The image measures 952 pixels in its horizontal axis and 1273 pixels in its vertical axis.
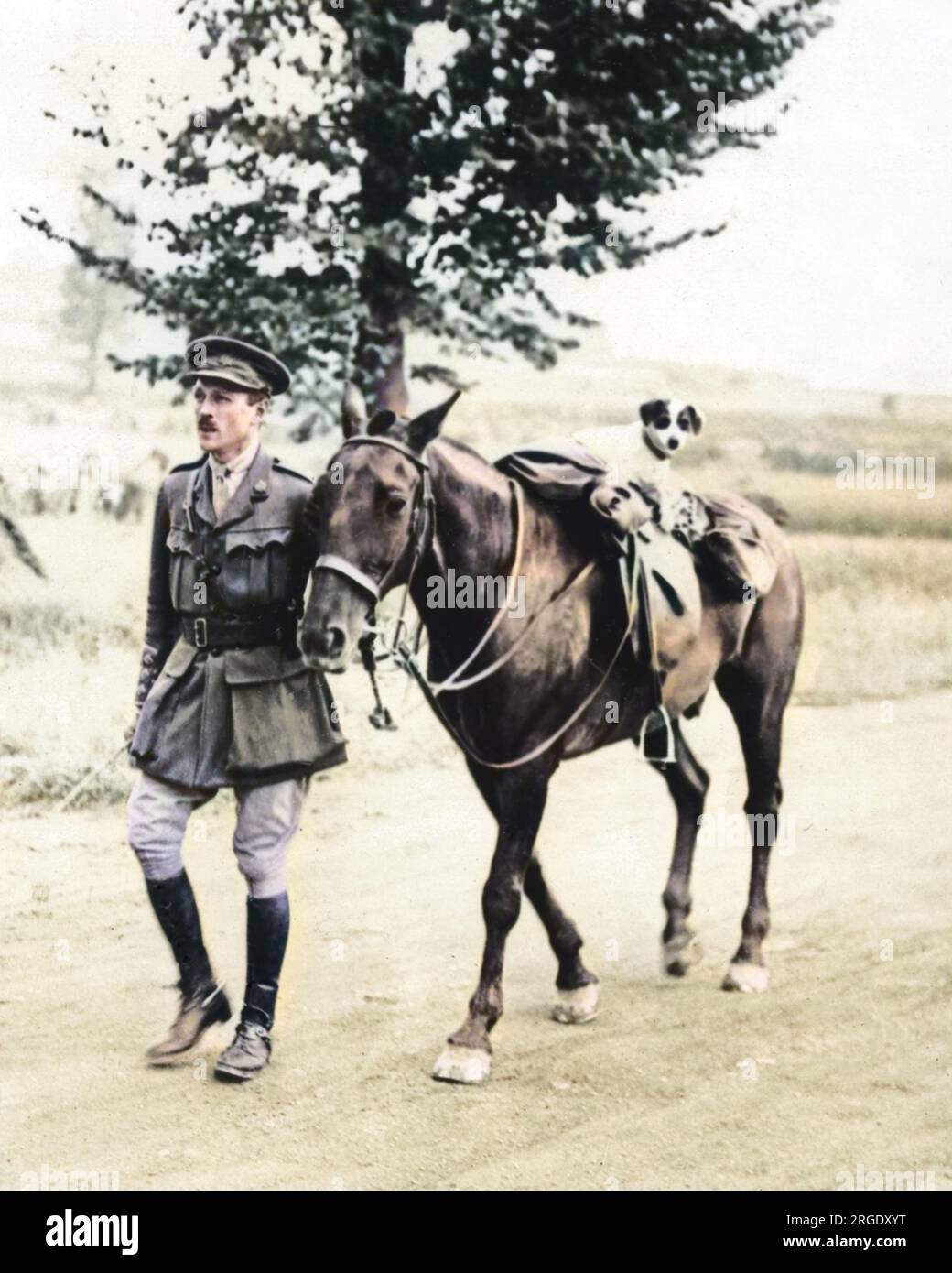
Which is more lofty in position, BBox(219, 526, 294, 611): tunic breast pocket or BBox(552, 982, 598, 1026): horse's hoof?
BBox(219, 526, 294, 611): tunic breast pocket

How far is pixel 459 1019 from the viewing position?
16.4ft

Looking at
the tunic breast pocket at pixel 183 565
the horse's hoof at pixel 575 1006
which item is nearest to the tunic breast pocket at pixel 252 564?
the tunic breast pocket at pixel 183 565

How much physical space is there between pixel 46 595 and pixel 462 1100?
13.6ft

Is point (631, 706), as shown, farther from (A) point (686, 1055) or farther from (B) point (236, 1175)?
(B) point (236, 1175)

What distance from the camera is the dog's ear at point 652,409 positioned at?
17.8 feet

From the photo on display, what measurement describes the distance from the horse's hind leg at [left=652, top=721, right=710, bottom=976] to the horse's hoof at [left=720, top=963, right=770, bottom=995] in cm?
19

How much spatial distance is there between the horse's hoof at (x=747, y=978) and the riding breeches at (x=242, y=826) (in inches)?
74.0

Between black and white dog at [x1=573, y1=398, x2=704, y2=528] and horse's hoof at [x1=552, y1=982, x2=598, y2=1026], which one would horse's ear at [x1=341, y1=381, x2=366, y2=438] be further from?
horse's hoof at [x1=552, y1=982, x2=598, y2=1026]

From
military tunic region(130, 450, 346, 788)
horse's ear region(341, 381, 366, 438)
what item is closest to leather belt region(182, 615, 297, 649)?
military tunic region(130, 450, 346, 788)

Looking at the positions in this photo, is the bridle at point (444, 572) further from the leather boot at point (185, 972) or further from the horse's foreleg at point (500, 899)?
the leather boot at point (185, 972)

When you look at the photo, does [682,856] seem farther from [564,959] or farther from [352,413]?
[352,413]

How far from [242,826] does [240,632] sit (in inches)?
23.8

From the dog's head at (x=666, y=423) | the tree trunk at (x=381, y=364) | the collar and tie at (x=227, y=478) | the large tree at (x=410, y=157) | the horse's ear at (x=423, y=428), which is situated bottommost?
the collar and tie at (x=227, y=478)

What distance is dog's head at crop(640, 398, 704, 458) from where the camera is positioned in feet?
17.8
